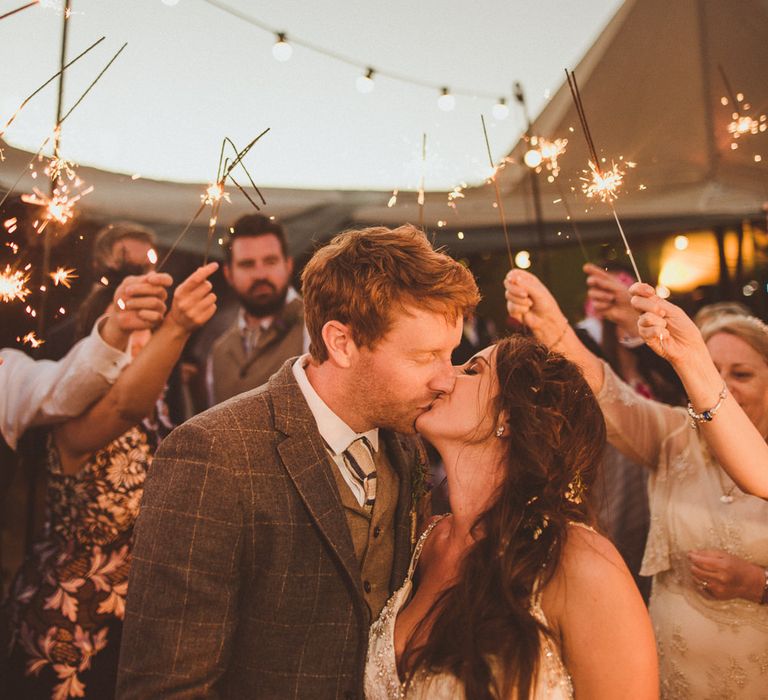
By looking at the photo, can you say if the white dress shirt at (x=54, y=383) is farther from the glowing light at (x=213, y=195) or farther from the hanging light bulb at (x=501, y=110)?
the hanging light bulb at (x=501, y=110)

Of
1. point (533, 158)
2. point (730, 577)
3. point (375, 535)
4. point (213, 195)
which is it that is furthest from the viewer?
point (533, 158)

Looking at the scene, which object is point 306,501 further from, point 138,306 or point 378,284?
point 138,306

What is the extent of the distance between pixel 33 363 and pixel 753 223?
305 cm

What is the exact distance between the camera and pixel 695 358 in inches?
72.4

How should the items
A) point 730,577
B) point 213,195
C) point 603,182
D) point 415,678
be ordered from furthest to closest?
point 213,195
point 603,182
point 730,577
point 415,678

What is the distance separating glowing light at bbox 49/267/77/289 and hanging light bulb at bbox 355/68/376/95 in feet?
5.11

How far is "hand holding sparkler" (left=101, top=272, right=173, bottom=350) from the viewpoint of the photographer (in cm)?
250

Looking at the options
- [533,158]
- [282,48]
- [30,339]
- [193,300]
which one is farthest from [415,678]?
[282,48]

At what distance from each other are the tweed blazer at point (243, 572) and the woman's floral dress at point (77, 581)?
39.0 inches

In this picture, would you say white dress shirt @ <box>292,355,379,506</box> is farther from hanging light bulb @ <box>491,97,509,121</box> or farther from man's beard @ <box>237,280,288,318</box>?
hanging light bulb @ <box>491,97,509,121</box>

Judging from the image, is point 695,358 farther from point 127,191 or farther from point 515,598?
point 127,191

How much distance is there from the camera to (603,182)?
7.63 feet

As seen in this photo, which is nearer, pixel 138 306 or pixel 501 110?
pixel 138 306

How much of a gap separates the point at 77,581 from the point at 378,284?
5.36 feet
